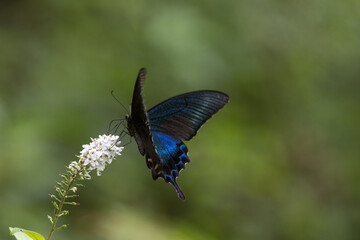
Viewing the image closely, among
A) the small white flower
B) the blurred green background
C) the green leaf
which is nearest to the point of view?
the green leaf

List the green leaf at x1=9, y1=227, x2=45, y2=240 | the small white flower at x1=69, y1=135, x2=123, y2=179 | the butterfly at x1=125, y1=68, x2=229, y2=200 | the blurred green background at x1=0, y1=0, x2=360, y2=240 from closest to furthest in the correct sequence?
the green leaf at x1=9, y1=227, x2=45, y2=240
the small white flower at x1=69, y1=135, x2=123, y2=179
the butterfly at x1=125, y1=68, x2=229, y2=200
the blurred green background at x1=0, y1=0, x2=360, y2=240

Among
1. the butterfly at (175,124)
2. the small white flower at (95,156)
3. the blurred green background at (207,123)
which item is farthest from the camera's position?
the blurred green background at (207,123)

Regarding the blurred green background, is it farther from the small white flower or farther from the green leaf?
the green leaf

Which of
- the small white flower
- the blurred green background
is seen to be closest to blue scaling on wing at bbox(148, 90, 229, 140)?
the small white flower

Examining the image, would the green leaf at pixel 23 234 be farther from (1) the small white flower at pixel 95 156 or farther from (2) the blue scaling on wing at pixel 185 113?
(2) the blue scaling on wing at pixel 185 113

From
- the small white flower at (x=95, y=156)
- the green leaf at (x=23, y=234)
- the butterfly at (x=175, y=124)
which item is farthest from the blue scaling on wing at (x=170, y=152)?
the green leaf at (x=23, y=234)

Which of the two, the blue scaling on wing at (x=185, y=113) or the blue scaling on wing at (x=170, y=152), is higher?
the blue scaling on wing at (x=185, y=113)
